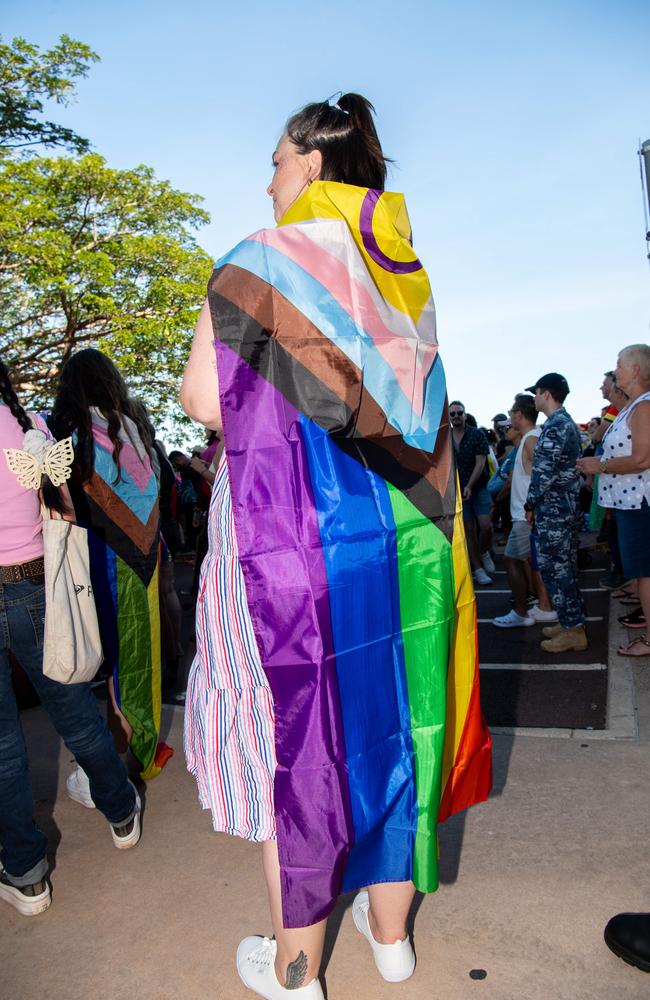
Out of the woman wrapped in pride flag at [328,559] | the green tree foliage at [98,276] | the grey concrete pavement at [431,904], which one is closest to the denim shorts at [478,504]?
the grey concrete pavement at [431,904]

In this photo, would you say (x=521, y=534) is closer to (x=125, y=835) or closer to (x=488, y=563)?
(x=488, y=563)

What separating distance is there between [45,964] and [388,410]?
6.19 feet

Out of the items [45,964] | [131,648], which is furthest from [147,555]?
[45,964]

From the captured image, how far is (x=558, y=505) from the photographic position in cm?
536

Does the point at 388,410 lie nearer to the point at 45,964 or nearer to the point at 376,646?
the point at 376,646

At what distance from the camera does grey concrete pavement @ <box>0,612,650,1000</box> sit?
6.94 ft

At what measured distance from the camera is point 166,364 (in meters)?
16.5

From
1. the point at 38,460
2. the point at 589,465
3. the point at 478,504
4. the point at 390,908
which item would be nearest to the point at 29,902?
the point at 390,908

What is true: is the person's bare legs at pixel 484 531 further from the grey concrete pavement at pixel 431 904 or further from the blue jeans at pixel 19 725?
the blue jeans at pixel 19 725

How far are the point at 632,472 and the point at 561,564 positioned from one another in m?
0.90

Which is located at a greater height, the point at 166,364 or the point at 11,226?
the point at 11,226

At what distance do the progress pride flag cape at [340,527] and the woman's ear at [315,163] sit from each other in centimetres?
13

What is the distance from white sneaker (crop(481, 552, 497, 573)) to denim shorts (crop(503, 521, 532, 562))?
3247 millimetres

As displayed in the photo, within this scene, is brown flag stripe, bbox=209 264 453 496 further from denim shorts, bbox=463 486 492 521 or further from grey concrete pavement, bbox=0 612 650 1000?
denim shorts, bbox=463 486 492 521
